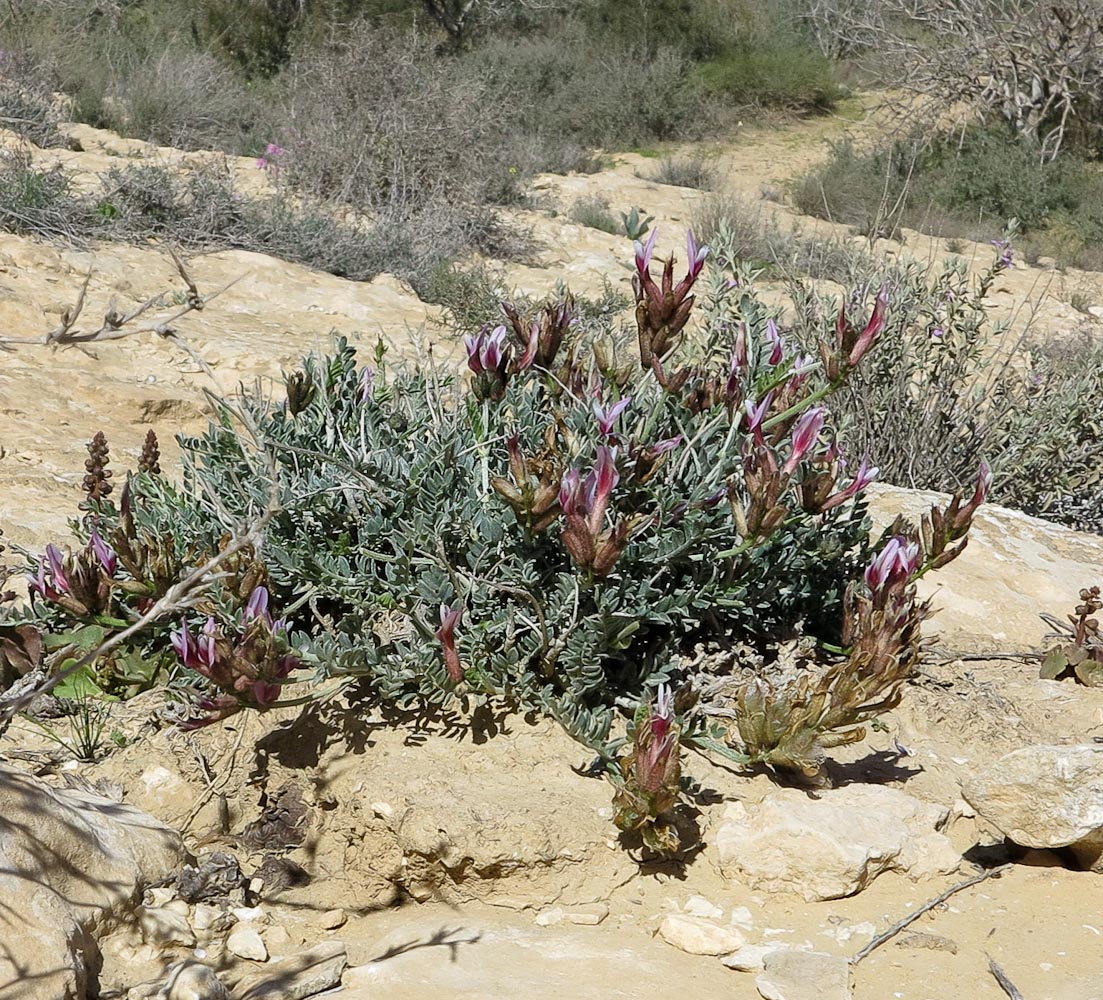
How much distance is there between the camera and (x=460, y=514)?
104 inches

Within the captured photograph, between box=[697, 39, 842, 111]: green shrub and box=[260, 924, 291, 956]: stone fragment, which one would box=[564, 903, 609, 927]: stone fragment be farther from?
box=[697, 39, 842, 111]: green shrub

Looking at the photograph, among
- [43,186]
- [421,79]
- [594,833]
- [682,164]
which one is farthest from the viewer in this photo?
[682,164]

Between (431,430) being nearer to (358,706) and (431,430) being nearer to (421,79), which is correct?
(358,706)

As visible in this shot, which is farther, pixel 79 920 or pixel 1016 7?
pixel 1016 7

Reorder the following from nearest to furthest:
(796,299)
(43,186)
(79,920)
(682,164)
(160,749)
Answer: (79,920), (160,749), (796,299), (43,186), (682,164)

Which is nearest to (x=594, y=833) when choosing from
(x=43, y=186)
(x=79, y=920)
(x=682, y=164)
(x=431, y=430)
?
(x=79, y=920)

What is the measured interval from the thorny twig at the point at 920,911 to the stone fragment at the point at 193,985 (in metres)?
1.03

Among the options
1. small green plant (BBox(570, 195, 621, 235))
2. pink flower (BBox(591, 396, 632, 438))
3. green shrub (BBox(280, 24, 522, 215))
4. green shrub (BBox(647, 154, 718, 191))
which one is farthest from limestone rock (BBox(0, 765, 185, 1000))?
green shrub (BBox(647, 154, 718, 191))

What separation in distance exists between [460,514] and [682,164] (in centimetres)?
1323

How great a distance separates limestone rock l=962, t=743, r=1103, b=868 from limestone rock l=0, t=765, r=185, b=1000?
5.12 ft

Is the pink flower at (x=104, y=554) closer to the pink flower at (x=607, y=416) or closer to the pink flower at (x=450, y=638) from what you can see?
the pink flower at (x=450, y=638)

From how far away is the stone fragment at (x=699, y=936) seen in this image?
1998 millimetres

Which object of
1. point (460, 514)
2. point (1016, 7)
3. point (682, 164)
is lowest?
point (682, 164)

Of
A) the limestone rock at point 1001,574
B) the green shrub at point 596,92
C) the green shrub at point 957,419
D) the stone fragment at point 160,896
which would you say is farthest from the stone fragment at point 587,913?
the green shrub at point 596,92
